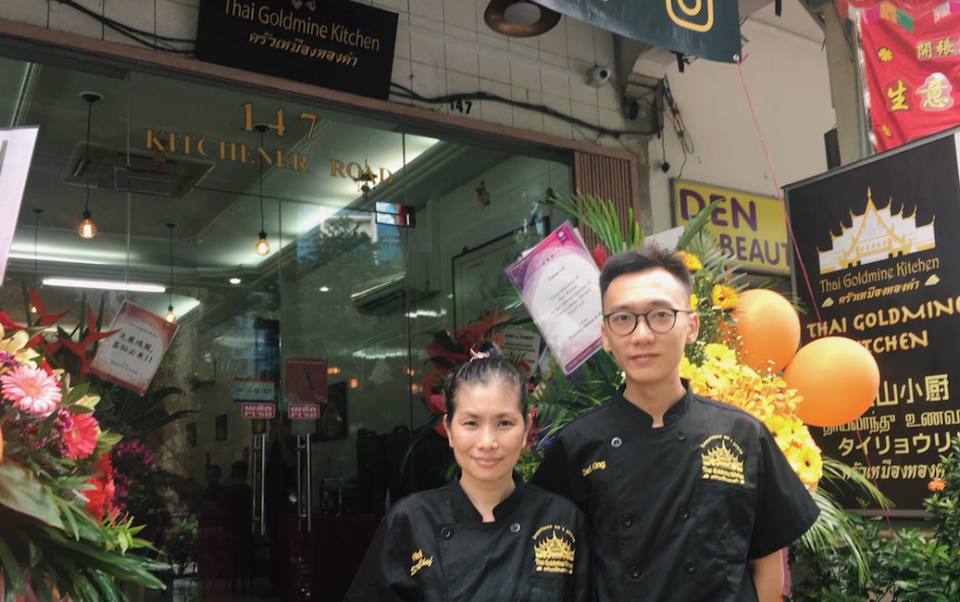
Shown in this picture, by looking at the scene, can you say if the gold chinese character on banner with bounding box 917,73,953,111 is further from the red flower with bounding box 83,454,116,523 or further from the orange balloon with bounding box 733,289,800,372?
the red flower with bounding box 83,454,116,523

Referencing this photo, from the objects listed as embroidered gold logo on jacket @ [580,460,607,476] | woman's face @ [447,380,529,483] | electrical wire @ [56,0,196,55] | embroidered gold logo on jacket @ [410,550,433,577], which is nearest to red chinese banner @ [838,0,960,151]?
embroidered gold logo on jacket @ [580,460,607,476]

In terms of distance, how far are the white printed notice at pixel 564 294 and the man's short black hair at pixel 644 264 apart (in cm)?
74

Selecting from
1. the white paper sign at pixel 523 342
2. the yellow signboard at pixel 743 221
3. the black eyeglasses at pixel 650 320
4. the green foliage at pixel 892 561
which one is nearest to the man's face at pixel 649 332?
the black eyeglasses at pixel 650 320

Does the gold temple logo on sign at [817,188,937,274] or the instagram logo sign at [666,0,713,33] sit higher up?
the instagram logo sign at [666,0,713,33]

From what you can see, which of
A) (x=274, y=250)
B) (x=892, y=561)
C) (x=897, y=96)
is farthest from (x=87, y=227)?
(x=897, y=96)

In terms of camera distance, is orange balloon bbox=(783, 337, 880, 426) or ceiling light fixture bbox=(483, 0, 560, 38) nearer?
orange balloon bbox=(783, 337, 880, 426)

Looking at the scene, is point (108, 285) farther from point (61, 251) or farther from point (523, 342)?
point (523, 342)

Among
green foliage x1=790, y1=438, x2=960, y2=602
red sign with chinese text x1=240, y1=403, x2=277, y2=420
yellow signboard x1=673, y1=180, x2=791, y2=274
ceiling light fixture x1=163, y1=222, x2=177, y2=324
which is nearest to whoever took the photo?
green foliage x1=790, y1=438, x2=960, y2=602

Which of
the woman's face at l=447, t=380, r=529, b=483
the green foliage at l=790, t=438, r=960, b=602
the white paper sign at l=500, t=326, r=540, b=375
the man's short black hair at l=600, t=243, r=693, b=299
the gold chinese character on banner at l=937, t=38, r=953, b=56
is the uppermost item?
the gold chinese character on banner at l=937, t=38, r=953, b=56

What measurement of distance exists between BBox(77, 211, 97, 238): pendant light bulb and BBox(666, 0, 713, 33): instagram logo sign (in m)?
2.91

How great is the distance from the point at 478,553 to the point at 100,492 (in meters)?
0.91

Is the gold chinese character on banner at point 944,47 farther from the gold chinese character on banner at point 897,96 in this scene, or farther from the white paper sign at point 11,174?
the white paper sign at point 11,174

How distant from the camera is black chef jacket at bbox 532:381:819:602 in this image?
204 centimetres

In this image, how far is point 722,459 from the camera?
212 cm
